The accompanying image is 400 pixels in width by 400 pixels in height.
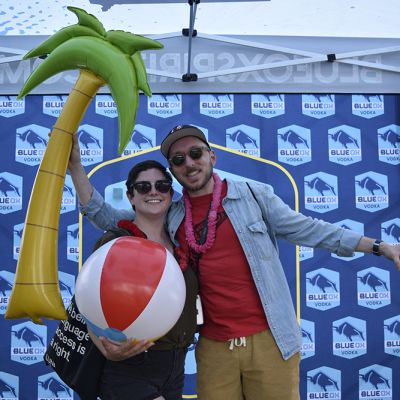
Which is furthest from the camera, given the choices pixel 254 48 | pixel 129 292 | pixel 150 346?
pixel 254 48

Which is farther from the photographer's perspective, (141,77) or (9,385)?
(9,385)

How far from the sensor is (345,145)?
3.16 m

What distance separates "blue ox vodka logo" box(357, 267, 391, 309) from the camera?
10.1 ft

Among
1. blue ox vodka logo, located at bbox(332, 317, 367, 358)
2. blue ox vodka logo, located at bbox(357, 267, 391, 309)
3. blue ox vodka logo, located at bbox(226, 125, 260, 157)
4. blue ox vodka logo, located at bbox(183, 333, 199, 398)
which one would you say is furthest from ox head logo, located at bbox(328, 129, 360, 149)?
blue ox vodka logo, located at bbox(183, 333, 199, 398)

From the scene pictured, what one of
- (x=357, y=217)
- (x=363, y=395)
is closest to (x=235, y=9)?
(x=357, y=217)

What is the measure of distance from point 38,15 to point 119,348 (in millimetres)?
2264

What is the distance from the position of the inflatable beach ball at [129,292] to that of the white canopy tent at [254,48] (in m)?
1.81

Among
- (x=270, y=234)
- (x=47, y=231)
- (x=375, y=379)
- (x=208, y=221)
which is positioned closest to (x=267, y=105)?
(x=270, y=234)

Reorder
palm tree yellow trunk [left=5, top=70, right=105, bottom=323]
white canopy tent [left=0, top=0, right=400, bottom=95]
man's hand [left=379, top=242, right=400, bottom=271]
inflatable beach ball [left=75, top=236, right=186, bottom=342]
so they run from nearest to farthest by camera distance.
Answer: inflatable beach ball [left=75, top=236, right=186, bottom=342], palm tree yellow trunk [left=5, top=70, right=105, bottom=323], man's hand [left=379, top=242, right=400, bottom=271], white canopy tent [left=0, top=0, right=400, bottom=95]

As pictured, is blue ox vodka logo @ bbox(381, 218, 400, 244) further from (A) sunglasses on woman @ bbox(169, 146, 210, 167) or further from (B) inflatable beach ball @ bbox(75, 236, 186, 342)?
(B) inflatable beach ball @ bbox(75, 236, 186, 342)

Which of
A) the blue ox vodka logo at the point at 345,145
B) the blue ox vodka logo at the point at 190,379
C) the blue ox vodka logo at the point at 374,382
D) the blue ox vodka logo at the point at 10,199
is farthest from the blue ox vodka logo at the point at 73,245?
the blue ox vodka logo at the point at 374,382

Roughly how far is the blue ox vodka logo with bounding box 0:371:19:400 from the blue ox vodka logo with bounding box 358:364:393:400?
7.41ft

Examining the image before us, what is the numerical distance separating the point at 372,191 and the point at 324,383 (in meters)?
1.32

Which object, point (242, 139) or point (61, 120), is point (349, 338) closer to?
point (242, 139)
